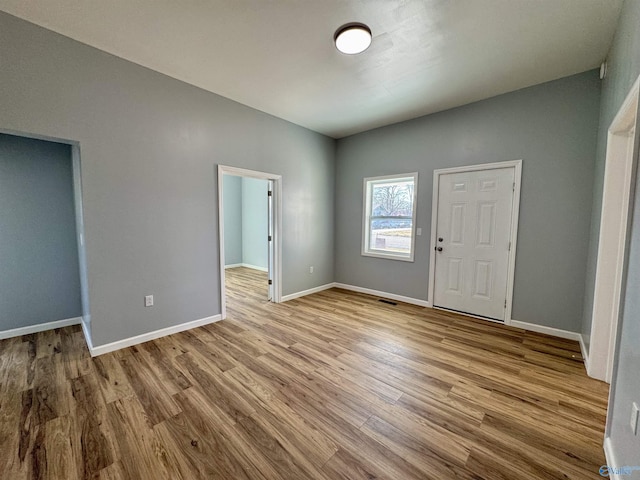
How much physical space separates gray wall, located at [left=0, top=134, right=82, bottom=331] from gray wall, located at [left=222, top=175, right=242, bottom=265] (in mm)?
3951

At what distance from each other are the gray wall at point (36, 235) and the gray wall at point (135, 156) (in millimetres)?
1159

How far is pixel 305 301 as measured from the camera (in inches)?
169

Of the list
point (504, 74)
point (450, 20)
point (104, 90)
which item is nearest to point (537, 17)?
point (450, 20)

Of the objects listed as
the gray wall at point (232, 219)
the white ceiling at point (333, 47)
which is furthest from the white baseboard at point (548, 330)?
the gray wall at point (232, 219)

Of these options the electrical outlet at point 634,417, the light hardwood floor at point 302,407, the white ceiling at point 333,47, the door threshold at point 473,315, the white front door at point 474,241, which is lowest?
the light hardwood floor at point 302,407

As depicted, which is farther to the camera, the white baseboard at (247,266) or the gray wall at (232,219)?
the gray wall at (232,219)

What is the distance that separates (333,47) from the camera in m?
2.32

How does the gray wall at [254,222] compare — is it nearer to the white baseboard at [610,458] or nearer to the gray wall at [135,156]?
the gray wall at [135,156]

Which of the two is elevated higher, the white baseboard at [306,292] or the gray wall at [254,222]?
the gray wall at [254,222]

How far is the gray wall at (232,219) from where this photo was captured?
23.3 ft

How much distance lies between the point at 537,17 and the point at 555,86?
1321 mm

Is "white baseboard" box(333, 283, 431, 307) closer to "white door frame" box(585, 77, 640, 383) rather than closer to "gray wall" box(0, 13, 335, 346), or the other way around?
"white door frame" box(585, 77, 640, 383)

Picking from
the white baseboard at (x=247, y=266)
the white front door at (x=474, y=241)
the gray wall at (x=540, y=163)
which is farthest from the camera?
the white baseboard at (x=247, y=266)

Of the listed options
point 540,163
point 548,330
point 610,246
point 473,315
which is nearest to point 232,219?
point 473,315
